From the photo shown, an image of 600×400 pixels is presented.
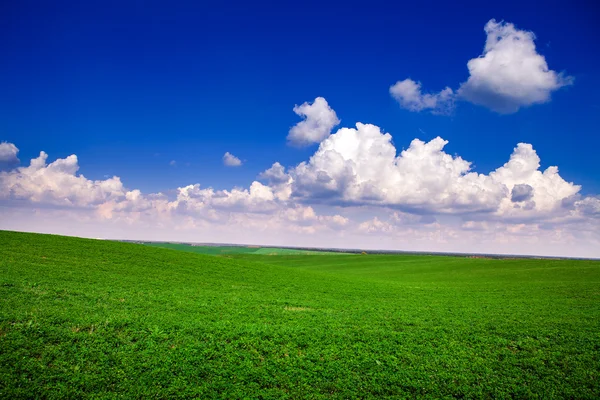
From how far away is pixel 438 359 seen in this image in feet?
49.0

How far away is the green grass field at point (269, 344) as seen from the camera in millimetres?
12398

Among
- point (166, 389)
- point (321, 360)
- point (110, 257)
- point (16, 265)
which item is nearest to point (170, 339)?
point (166, 389)

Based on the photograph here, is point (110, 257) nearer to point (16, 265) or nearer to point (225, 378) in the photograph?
point (16, 265)

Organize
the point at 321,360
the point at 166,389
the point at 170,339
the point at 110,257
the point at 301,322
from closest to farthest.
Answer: the point at 166,389 → the point at 321,360 → the point at 170,339 → the point at 301,322 → the point at 110,257

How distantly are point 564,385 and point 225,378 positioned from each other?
13.1 m

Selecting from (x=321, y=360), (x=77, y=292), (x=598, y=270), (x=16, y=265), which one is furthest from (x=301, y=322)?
(x=598, y=270)

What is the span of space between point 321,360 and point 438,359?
5.26m

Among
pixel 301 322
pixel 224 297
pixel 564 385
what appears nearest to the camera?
pixel 564 385

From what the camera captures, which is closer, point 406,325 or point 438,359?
point 438,359

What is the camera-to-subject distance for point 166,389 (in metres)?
12.0

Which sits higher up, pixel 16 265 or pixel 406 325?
pixel 16 265

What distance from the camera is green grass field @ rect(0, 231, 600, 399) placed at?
1240cm

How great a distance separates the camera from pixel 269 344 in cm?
1590

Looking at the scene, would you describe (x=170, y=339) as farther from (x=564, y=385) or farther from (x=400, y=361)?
(x=564, y=385)
